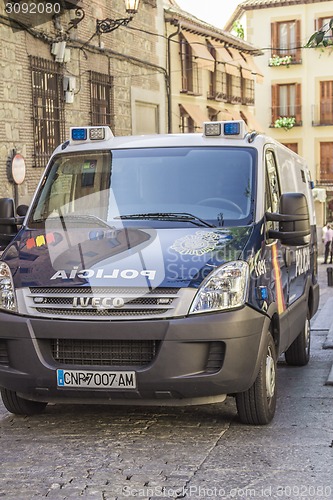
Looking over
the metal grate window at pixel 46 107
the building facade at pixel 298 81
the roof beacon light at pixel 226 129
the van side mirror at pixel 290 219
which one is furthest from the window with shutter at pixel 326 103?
the van side mirror at pixel 290 219

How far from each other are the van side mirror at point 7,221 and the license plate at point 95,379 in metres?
1.46

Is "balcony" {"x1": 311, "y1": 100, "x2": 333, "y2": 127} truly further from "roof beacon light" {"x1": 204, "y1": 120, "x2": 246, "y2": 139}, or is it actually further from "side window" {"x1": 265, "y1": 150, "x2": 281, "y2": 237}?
"roof beacon light" {"x1": 204, "y1": 120, "x2": 246, "y2": 139}

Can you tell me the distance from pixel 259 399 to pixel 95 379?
1080 mm

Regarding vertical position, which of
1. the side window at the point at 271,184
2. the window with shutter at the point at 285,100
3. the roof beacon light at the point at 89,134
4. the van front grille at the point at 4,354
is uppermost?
the window with shutter at the point at 285,100

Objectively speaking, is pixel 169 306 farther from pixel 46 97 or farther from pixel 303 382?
pixel 46 97

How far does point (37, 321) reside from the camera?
5492 millimetres

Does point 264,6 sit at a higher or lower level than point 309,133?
higher

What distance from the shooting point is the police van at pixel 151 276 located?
5359 mm

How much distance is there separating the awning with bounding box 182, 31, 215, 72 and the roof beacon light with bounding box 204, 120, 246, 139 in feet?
61.6

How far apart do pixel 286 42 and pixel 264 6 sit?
2089 millimetres

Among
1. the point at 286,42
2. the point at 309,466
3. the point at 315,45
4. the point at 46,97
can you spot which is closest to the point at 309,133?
the point at 286,42

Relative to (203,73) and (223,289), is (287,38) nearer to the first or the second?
(203,73)

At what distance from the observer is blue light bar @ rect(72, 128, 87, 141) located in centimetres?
684

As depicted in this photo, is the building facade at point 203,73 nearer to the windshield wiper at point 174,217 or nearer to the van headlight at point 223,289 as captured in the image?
the windshield wiper at point 174,217
